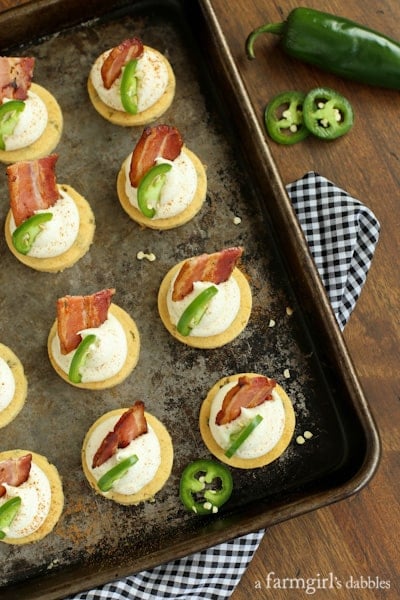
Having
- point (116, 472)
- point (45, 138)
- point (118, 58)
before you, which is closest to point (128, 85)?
point (118, 58)

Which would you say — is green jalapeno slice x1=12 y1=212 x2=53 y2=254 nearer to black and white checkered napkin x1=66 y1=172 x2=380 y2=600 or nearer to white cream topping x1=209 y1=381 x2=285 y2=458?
white cream topping x1=209 y1=381 x2=285 y2=458

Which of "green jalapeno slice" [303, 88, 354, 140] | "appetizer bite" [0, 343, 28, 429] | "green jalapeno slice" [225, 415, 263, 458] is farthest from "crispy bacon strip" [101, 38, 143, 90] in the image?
"green jalapeno slice" [225, 415, 263, 458]

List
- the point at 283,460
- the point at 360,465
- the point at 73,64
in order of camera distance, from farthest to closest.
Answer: the point at 73,64, the point at 283,460, the point at 360,465

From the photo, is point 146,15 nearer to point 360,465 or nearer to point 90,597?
point 360,465

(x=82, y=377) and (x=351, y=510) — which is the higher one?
(x=82, y=377)

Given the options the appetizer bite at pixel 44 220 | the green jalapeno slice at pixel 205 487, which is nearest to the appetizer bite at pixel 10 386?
the appetizer bite at pixel 44 220

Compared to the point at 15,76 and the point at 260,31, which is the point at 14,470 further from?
the point at 260,31

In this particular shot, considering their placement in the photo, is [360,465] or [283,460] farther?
[283,460]

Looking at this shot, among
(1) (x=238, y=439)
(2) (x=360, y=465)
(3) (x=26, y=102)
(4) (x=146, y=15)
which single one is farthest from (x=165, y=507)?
(4) (x=146, y=15)

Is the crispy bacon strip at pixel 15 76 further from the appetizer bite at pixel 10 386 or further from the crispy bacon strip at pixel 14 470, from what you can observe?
the crispy bacon strip at pixel 14 470
